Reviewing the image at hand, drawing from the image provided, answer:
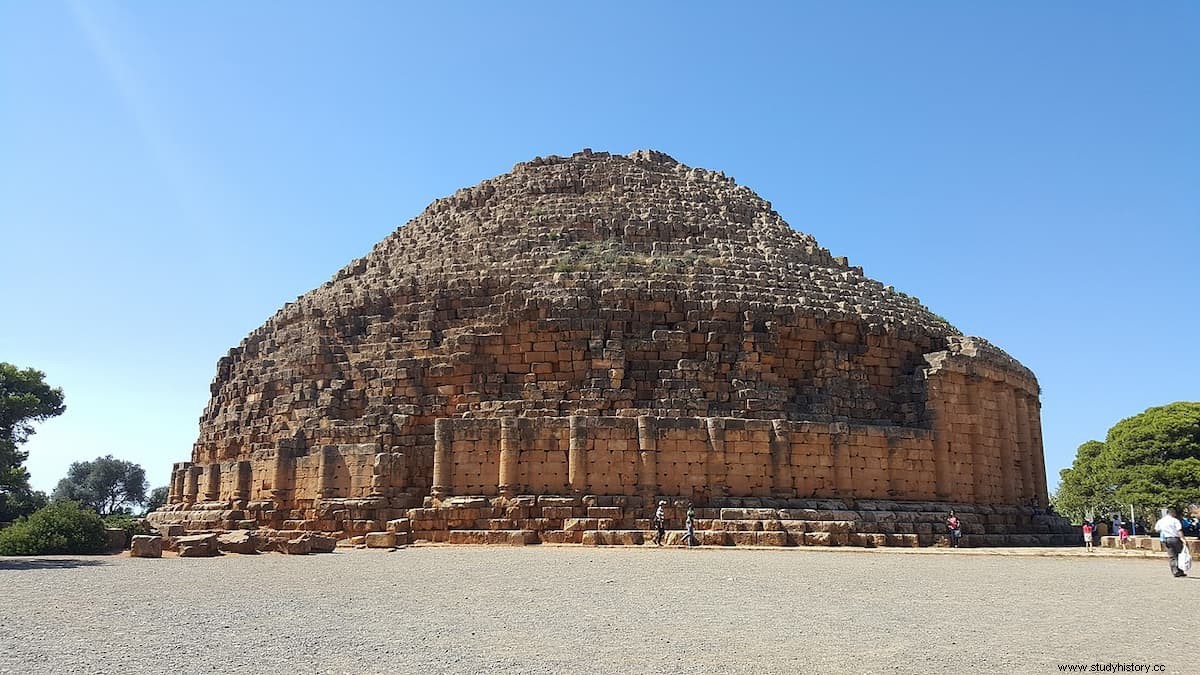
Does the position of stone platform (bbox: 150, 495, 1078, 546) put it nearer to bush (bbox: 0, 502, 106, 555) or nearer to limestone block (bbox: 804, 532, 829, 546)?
limestone block (bbox: 804, 532, 829, 546)

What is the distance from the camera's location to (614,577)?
500 inches

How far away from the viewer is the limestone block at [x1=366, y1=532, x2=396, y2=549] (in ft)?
64.0

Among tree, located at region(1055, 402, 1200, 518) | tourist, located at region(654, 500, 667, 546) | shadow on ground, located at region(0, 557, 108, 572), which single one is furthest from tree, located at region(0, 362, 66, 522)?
tree, located at region(1055, 402, 1200, 518)

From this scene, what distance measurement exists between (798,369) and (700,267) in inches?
139

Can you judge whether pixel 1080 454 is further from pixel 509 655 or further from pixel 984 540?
pixel 509 655

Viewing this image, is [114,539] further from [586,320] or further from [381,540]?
[586,320]

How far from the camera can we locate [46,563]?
632 inches

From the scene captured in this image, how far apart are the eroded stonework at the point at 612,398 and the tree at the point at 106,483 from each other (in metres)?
56.6

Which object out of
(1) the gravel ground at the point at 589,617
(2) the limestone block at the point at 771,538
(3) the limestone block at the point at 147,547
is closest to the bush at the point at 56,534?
(3) the limestone block at the point at 147,547

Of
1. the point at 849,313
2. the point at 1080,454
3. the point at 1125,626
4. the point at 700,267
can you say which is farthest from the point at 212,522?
the point at 1080,454

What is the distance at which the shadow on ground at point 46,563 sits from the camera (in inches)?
597

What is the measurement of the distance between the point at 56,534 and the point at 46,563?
301cm

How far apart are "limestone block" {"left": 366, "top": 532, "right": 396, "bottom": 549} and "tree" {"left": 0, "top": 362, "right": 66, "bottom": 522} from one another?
69.5 ft

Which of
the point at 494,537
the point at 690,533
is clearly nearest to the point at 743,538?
the point at 690,533
